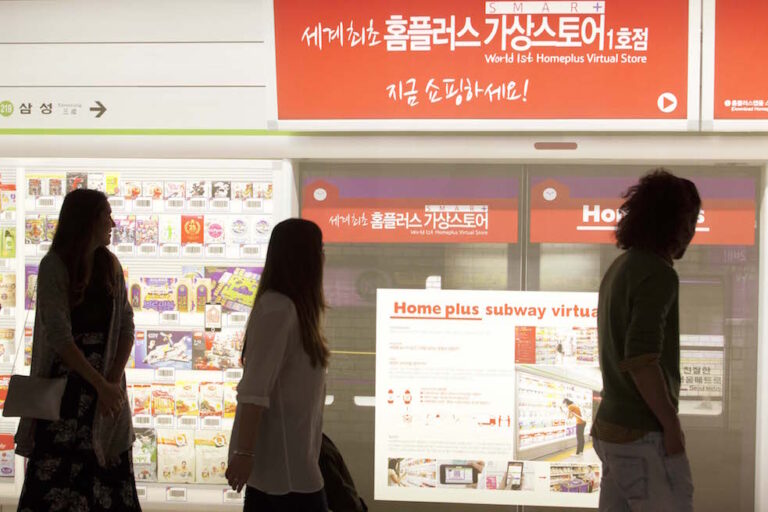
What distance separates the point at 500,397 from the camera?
16.4 feet

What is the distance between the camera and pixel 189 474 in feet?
16.9

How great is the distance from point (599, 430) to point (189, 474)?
3.01 meters

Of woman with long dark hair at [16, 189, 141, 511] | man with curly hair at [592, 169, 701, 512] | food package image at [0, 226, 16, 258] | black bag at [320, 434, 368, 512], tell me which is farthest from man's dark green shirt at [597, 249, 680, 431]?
food package image at [0, 226, 16, 258]

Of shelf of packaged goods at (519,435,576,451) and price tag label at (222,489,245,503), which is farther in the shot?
price tag label at (222,489,245,503)

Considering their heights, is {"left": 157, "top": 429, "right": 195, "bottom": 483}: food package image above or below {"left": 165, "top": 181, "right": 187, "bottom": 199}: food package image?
below

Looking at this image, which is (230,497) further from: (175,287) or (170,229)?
(170,229)

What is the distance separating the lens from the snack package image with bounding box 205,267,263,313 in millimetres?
5121

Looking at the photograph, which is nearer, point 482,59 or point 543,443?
point 482,59

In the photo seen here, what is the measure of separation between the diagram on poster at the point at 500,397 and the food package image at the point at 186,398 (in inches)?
48.1

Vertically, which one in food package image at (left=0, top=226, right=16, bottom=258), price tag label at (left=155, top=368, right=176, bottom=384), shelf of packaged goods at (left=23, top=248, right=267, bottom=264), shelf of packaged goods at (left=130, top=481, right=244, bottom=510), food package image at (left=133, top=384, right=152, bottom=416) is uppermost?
food package image at (left=0, top=226, right=16, bottom=258)

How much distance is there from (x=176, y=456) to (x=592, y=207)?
2885mm

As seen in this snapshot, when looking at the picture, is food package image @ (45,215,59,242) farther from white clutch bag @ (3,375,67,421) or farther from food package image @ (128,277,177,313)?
white clutch bag @ (3,375,67,421)

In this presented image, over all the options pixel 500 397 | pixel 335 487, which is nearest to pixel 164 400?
pixel 500 397

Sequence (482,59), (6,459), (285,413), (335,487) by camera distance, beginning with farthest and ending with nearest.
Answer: (6,459) → (482,59) → (335,487) → (285,413)
